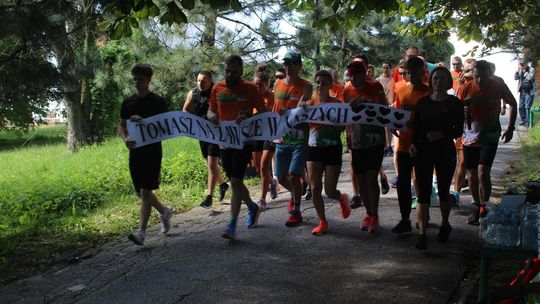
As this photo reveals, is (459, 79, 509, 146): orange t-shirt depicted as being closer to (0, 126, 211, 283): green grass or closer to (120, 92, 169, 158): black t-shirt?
(120, 92, 169, 158): black t-shirt

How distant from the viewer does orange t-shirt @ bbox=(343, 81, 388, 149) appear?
607cm

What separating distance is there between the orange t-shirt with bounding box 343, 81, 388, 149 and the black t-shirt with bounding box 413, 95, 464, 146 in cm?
55

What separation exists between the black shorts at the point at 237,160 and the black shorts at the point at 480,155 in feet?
8.17

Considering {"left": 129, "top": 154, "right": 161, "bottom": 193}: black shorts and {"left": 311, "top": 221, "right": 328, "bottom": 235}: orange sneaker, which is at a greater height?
{"left": 129, "top": 154, "right": 161, "bottom": 193}: black shorts

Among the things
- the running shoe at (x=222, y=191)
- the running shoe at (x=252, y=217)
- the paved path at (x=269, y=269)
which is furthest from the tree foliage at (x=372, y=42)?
the paved path at (x=269, y=269)

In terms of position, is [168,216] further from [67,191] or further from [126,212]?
[67,191]

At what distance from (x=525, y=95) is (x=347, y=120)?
45.4 ft

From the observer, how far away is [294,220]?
21.8 ft

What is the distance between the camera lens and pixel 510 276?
488cm

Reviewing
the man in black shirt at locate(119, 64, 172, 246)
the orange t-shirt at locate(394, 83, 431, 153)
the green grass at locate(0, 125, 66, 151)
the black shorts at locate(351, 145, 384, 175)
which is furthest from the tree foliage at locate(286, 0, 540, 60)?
the green grass at locate(0, 125, 66, 151)

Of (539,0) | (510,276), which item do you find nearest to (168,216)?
(510,276)

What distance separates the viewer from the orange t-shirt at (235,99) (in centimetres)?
623

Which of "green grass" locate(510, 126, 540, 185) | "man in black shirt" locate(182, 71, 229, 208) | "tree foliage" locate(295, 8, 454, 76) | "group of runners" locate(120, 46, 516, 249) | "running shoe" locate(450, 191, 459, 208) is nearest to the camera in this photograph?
"group of runners" locate(120, 46, 516, 249)

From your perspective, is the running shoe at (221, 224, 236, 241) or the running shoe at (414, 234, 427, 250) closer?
the running shoe at (414, 234, 427, 250)
